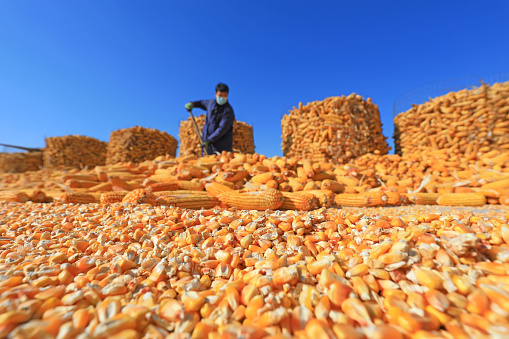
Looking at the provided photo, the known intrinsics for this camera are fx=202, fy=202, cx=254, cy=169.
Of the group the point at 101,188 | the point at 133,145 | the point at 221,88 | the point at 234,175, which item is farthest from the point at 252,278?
the point at 133,145

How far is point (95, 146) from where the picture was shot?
16266 millimetres

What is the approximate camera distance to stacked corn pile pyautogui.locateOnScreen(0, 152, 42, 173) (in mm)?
15834

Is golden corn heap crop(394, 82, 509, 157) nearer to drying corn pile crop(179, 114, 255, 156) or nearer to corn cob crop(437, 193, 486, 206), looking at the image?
corn cob crop(437, 193, 486, 206)

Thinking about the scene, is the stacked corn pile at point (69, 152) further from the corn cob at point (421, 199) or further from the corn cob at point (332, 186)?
the corn cob at point (421, 199)

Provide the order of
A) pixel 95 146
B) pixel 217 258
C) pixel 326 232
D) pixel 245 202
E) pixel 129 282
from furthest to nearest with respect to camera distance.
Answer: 1. pixel 95 146
2. pixel 245 202
3. pixel 326 232
4. pixel 217 258
5. pixel 129 282

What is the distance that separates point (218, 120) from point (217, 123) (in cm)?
12

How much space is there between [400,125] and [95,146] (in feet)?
69.1

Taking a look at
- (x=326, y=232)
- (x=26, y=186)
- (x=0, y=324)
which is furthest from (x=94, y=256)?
(x=26, y=186)

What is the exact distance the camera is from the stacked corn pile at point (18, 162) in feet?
51.9

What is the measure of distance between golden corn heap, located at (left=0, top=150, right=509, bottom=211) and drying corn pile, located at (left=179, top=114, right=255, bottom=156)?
768 cm

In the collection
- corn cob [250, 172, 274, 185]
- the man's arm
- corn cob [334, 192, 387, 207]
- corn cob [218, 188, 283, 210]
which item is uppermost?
the man's arm

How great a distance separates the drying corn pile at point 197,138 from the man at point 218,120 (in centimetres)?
468

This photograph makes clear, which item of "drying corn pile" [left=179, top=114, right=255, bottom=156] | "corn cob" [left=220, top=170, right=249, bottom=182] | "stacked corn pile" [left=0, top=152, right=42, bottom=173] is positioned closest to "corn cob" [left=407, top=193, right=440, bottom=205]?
"corn cob" [left=220, top=170, right=249, bottom=182]

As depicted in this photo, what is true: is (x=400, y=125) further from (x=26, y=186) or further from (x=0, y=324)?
(x=26, y=186)
